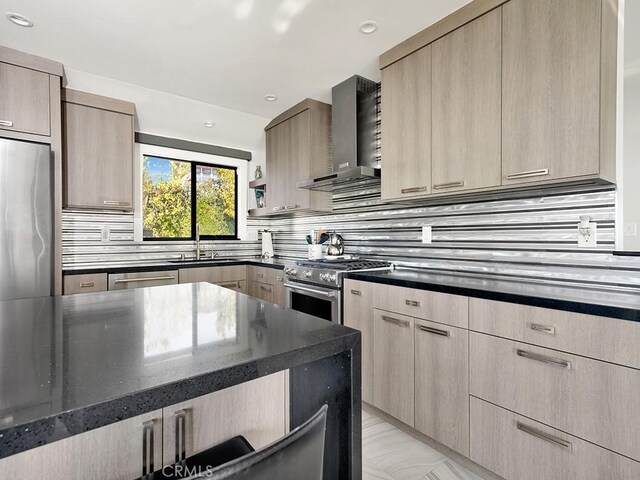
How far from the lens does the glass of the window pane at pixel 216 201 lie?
13.0 feet

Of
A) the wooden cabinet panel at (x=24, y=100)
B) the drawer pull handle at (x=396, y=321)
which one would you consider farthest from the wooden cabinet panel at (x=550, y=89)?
the wooden cabinet panel at (x=24, y=100)

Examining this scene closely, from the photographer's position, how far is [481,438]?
1.59m

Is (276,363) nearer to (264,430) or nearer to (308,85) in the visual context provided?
(264,430)

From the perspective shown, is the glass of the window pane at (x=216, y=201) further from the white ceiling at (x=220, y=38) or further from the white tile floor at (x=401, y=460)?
the white tile floor at (x=401, y=460)

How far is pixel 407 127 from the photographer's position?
88.6 inches

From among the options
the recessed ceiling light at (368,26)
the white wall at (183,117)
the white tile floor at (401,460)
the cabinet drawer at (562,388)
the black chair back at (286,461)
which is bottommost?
the white tile floor at (401,460)

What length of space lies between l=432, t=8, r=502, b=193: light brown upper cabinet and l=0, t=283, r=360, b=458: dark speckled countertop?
4.54ft

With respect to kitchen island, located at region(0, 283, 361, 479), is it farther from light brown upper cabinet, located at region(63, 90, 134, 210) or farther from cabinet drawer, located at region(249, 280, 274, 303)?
cabinet drawer, located at region(249, 280, 274, 303)

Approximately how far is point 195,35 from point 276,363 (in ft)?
7.63

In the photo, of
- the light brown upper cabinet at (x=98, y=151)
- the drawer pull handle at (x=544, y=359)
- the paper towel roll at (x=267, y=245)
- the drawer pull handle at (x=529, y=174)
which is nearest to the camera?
the drawer pull handle at (x=544, y=359)

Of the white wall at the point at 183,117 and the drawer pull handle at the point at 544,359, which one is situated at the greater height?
the white wall at the point at 183,117

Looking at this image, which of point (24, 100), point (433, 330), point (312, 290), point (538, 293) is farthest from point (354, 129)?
point (24, 100)

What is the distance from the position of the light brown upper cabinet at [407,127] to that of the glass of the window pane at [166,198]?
96.8 inches

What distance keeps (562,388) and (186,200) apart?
3716mm
